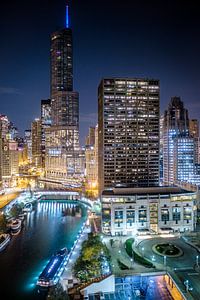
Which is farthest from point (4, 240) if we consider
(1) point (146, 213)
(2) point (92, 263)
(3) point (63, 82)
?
(3) point (63, 82)

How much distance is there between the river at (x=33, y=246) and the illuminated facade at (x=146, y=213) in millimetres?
8912

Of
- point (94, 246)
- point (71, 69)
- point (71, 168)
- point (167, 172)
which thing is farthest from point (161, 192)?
point (71, 69)

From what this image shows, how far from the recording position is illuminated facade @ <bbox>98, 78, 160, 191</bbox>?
3159 inches

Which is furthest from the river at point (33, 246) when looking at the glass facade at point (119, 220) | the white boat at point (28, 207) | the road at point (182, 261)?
the road at point (182, 261)

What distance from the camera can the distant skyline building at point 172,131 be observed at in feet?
358

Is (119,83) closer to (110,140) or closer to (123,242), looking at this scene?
(110,140)

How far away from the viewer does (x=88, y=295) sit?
104 ft

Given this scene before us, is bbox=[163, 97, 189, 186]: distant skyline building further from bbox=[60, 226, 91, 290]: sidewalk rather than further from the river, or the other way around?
bbox=[60, 226, 91, 290]: sidewalk

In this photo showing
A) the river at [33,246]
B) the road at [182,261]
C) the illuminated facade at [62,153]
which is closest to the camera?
the road at [182,261]

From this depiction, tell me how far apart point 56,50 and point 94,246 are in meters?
157

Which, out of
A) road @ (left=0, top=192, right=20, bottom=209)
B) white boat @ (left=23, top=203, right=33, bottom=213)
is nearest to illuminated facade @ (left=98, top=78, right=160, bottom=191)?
white boat @ (left=23, top=203, right=33, bottom=213)

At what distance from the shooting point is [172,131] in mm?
121062

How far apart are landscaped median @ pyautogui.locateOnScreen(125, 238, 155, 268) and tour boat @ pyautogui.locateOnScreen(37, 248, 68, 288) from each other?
939cm

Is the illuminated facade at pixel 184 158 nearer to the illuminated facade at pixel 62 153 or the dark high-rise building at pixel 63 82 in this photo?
the illuminated facade at pixel 62 153
